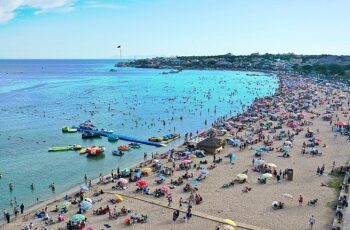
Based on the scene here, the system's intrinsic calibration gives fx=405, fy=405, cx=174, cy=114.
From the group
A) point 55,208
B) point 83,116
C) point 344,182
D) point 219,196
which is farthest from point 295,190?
point 83,116

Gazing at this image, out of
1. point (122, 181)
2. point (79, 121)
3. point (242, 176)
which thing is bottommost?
point (79, 121)

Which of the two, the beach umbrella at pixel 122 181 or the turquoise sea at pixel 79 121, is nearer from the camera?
the beach umbrella at pixel 122 181

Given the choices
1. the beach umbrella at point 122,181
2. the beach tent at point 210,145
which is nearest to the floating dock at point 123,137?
the beach tent at point 210,145

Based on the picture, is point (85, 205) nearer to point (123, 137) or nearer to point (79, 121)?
point (123, 137)

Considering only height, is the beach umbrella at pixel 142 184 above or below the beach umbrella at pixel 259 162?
below

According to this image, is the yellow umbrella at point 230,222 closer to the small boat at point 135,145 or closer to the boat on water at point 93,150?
the boat on water at point 93,150

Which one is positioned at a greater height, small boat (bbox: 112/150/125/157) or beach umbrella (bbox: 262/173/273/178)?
beach umbrella (bbox: 262/173/273/178)

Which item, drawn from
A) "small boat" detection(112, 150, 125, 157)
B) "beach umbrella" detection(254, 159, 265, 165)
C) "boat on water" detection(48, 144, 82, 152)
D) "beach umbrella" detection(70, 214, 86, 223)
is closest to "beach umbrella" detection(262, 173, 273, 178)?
"beach umbrella" detection(254, 159, 265, 165)

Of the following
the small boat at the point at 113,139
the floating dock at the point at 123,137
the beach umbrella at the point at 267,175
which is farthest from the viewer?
the small boat at the point at 113,139

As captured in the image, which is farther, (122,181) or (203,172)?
(203,172)

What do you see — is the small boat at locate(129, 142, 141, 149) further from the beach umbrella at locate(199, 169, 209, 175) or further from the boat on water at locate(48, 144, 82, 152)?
the beach umbrella at locate(199, 169, 209, 175)

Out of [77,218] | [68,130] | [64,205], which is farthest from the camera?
[68,130]

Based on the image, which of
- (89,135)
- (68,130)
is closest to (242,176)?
(89,135)
